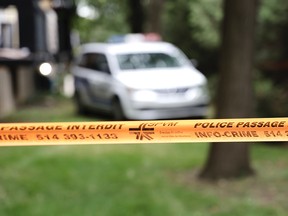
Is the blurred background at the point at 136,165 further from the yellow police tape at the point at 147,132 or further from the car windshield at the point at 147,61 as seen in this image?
the yellow police tape at the point at 147,132

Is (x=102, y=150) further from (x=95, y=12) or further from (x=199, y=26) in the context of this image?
(x=95, y=12)

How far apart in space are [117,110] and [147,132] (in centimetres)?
850

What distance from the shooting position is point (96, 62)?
13844 millimetres

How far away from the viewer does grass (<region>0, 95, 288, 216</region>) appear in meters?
5.98

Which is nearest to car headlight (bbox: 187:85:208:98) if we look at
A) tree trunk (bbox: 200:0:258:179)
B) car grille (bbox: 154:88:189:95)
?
car grille (bbox: 154:88:189:95)

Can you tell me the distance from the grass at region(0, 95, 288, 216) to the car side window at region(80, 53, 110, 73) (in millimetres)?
3859

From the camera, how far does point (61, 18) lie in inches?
1058

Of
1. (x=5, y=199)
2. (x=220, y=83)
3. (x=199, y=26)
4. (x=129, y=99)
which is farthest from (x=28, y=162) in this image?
(x=199, y=26)

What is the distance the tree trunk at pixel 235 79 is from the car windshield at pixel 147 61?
226 inches

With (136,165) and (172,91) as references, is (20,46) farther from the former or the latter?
(136,165)

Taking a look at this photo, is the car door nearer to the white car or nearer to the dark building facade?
the white car

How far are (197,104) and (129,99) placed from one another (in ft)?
4.62

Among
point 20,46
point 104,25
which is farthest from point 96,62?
point 104,25

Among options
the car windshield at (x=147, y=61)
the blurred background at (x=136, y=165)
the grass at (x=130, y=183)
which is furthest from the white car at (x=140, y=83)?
the grass at (x=130, y=183)
